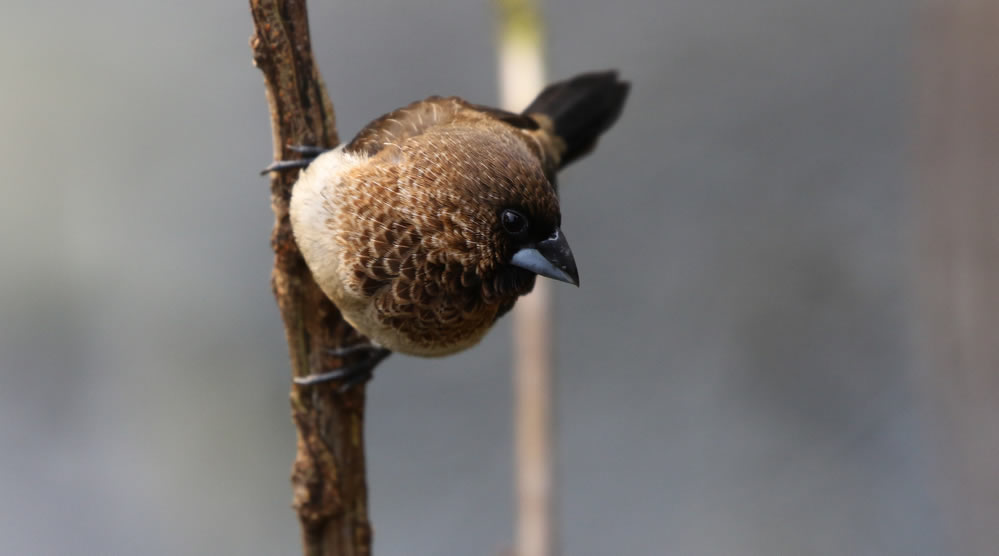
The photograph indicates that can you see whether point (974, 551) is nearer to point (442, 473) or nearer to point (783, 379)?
point (783, 379)

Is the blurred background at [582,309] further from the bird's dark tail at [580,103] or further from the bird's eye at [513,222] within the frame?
the bird's eye at [513,222]

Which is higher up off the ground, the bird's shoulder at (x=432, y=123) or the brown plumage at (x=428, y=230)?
the bird's shoulder at (x=432, y=123)

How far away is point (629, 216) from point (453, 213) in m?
2.02

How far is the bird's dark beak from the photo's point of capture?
1.62 m

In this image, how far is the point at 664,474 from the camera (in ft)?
12.2

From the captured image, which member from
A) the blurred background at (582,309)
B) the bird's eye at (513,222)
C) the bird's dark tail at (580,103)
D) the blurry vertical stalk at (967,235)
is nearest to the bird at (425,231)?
the bird's eye at (513,222)

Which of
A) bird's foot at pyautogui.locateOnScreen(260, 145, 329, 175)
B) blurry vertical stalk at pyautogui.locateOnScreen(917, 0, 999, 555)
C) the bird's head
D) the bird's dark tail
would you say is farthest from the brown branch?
blurry vertical stalk at pyautogui.locateOnScreen(917, 0, 999, 555)

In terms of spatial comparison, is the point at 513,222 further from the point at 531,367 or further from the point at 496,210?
the point at 531,367

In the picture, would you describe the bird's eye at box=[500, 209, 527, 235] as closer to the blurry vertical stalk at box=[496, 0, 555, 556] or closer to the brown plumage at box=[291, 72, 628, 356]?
the brown plumage at box=[291, 72, 628, 356]

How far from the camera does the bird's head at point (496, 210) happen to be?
1628 mm

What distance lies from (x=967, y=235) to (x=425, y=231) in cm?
98

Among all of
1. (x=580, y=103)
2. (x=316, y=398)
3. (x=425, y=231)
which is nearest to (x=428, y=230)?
(x=425, y=231)

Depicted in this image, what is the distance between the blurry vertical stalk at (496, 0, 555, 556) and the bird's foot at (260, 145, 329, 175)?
50 centimetres

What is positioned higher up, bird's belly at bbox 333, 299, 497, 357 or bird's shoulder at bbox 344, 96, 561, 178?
bird's shoulder at bbox 344, 96, 561, 178
